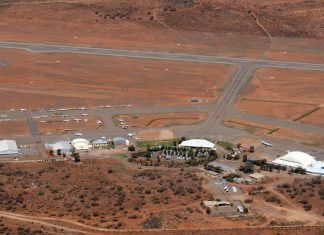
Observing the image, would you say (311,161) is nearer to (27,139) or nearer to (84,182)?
(84,182)

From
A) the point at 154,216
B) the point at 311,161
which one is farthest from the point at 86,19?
the point at 154,216

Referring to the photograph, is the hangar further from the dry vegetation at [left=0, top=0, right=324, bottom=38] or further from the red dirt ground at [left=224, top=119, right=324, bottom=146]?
the dry vegetation at [left=0, top=0, right=324, bottom=38]

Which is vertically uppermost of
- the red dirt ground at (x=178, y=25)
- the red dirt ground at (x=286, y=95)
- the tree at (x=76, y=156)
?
the red dirt ground at (x=178, y=25)

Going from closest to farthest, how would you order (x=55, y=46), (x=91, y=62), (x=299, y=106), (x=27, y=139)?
(x=27, y=139) → (x=299, y=106) → (x=91, y=62) → (x=55, y=46)

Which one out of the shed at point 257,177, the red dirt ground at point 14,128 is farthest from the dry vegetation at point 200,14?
the shed at point 257,177

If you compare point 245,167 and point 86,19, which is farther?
point 86,19

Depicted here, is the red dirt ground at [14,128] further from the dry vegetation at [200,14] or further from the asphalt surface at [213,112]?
the dry vegetation at [200,14]
